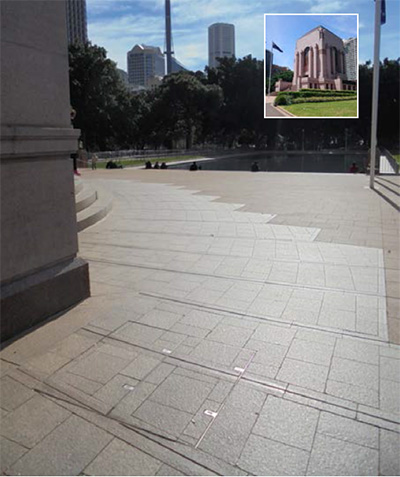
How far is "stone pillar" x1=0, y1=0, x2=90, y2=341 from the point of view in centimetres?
347

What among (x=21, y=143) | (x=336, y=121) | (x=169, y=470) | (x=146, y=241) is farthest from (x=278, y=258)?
(x=336, y=121)

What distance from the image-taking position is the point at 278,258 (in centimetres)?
616

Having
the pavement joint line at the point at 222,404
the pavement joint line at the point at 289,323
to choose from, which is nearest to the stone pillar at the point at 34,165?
the pavement joint line at the point at 289,323

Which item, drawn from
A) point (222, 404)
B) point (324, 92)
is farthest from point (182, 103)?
point (222, 404)

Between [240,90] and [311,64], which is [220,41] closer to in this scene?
[240,90]

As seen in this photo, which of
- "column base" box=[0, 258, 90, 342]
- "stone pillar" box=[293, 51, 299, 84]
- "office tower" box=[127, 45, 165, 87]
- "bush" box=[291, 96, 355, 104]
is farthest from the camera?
"office tower" box=[127, 45, 165, 87]

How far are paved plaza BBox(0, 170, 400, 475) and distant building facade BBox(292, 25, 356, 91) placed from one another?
36.5 ft

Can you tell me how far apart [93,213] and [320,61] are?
11.2 metres

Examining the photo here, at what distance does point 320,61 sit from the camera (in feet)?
51.7

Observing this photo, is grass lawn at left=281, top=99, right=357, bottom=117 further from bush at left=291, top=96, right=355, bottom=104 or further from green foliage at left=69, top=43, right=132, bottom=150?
green foliage at left=69, top=43, right=132, bottom=150

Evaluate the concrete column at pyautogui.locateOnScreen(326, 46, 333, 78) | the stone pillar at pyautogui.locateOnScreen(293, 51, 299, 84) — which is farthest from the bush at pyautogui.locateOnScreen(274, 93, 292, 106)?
the concrete column at pyautogui.locateOnScreen(326, 46, 333, 78)

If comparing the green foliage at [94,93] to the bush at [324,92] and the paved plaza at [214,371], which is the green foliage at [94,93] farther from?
the paved plaza at [214,371]

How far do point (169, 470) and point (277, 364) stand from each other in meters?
1.26

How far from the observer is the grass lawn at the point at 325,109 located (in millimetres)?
18797
